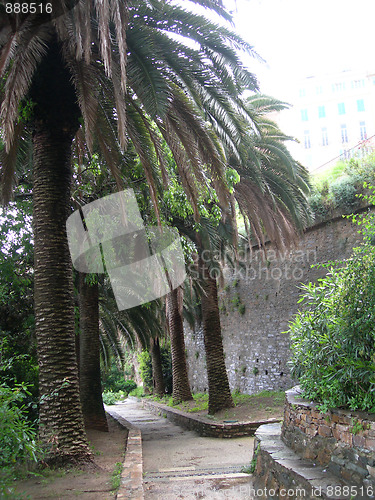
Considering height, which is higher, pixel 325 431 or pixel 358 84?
pixel 358 84

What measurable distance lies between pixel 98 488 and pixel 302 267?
35.7ft

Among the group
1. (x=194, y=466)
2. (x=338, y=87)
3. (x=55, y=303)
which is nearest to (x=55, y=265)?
(x=55, y=303)

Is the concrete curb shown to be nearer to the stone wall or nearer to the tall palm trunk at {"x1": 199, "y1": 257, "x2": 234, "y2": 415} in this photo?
the tall palm trunk at {"x1": 199, "y1": 257, "x2": 234, "y2": 415}

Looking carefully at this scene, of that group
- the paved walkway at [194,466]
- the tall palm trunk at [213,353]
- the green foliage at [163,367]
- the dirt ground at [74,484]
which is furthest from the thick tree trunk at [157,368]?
the dirt ground at [74,484]

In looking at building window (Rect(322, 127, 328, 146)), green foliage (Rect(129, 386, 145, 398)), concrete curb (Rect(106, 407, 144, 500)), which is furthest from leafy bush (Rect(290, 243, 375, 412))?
building window (Rect(322, 127, 328, 146))

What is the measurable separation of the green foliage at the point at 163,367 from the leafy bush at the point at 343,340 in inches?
768

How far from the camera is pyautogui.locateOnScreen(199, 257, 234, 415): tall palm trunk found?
11.9 meters

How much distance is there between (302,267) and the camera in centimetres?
1438

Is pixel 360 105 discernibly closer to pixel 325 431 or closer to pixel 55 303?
pixel 55 303

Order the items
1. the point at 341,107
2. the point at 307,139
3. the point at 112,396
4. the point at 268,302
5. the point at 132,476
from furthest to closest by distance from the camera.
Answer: the point at 307,139, the point at 341,107, the point at 112,396, the point at 268,302, the point at 132,476

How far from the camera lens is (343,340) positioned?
4699mm

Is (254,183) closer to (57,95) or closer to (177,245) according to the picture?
(177,245)

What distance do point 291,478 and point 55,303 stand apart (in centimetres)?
358

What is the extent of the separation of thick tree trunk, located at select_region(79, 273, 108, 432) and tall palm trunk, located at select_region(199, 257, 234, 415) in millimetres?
3139
